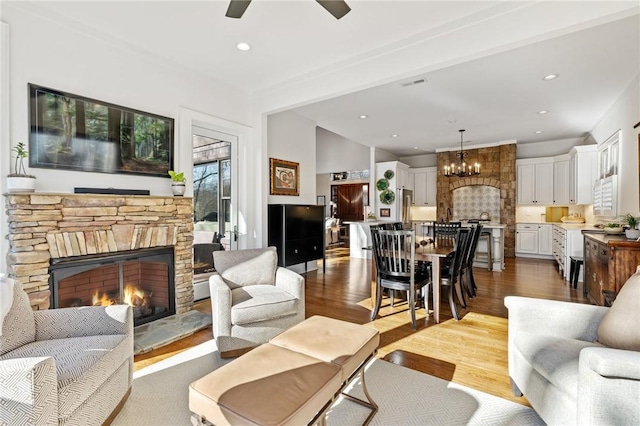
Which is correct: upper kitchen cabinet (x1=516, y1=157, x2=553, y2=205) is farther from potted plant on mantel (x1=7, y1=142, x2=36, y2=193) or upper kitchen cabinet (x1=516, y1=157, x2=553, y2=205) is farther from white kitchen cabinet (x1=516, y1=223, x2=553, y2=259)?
potted plant on mantel (x1=7, y1=142, x2=36, y2=193)

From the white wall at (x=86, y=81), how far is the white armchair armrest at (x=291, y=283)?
1.78 m

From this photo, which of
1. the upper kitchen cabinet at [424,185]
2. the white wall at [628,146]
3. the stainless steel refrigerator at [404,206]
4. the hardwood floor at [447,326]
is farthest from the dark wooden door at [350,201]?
the white wall at [628,146]

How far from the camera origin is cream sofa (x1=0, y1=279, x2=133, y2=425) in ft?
3.91

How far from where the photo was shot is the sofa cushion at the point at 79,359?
1.38 m

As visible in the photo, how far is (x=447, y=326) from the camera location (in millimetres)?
3189

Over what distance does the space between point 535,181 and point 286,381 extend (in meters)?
8.68

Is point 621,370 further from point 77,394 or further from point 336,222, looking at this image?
point 336,222

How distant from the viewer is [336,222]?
10.7 meters

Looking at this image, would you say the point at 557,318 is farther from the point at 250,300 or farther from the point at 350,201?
the point at 350,201

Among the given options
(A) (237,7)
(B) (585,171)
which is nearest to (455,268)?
(A) (237,7)

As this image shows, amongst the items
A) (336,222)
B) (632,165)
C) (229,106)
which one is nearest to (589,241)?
(632,165)

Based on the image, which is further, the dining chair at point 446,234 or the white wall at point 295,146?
the white wall at point 295,146

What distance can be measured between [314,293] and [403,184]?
17.8ft

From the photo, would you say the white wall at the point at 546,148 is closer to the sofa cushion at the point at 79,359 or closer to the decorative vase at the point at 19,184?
the sofa cushion at the point at 79,359
